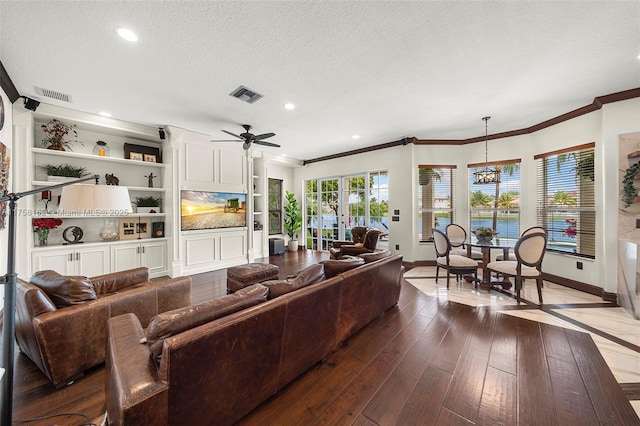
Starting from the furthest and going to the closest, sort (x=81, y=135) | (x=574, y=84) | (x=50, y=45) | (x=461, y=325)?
1. (x=81, y=135)
2. (x=574, y=84)
3. (x=461, y=325)
4. (x=50, y=45)

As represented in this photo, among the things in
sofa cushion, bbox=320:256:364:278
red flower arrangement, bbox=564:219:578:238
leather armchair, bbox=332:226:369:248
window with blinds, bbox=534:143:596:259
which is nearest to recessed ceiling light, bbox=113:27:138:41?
sofa cushion, bbox=320:256:364:278

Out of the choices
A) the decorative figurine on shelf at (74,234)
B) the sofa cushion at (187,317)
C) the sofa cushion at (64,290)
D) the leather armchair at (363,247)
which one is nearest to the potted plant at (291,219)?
the leather armchair at (363,247)

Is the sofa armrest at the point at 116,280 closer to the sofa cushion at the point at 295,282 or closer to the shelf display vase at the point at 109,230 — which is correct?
the sofa cushion at the point at 295,282

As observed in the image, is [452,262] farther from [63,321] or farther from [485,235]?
[63,321]

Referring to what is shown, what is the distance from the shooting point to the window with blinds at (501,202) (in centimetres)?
486

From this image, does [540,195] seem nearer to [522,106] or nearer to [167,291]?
[522,106]

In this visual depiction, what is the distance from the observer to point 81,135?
164 inches

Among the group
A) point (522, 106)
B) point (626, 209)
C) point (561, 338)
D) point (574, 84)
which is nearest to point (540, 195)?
point (626, 209)

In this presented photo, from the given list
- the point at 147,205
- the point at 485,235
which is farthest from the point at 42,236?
the point at 485,235

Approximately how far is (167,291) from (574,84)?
5320 mm

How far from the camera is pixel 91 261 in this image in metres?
3.95

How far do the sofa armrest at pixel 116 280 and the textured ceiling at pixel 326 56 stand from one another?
223cm

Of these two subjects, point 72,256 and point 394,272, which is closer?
point 394,272

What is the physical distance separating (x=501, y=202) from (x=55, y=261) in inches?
310
